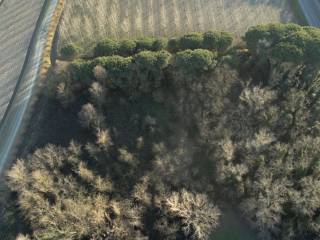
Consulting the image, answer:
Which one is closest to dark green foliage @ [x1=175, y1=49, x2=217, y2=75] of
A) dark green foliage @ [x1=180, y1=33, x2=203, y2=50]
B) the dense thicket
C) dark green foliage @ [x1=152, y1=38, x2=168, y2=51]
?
the dense thicket

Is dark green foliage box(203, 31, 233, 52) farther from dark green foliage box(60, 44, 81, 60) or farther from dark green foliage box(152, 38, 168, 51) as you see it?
dark green foliage box(60, 44, 81, 60)

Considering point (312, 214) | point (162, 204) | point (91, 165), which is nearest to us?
point (312, 214)

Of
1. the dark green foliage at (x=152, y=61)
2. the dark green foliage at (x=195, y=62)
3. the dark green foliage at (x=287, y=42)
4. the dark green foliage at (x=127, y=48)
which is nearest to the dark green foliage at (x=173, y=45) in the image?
the dark green foliage at (x=152, y=61)

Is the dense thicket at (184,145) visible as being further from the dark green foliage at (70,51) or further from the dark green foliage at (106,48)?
the dark green foliage at (70,51)

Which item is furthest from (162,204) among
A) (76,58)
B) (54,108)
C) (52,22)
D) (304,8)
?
(304,8)

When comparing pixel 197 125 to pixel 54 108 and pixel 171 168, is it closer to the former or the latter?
pixel 171 168
